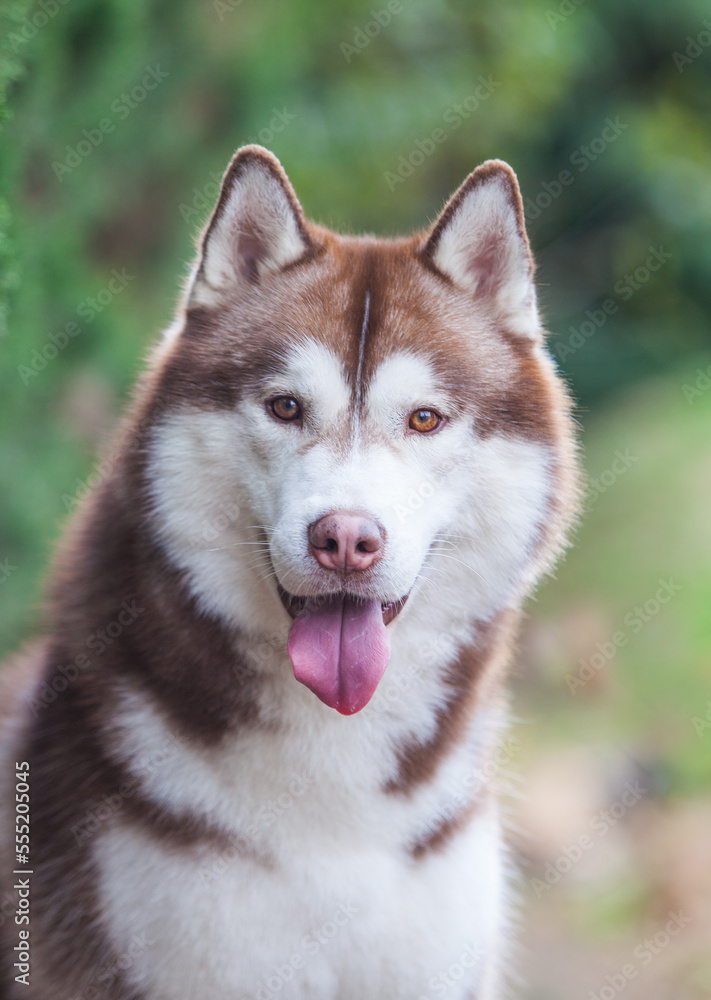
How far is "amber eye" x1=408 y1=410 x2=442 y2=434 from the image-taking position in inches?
Result: 89.5

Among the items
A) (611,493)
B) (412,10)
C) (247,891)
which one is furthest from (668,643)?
(247,891)

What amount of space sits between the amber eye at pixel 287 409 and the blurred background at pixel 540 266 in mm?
730

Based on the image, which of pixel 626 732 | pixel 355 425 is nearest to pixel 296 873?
pixel 355 425

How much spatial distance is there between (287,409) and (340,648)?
565mm

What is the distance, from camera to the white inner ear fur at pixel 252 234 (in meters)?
2.34

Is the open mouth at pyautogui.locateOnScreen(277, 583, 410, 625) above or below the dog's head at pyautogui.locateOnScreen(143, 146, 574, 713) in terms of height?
below

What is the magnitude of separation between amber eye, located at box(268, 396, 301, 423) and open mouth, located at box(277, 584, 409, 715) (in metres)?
0.42

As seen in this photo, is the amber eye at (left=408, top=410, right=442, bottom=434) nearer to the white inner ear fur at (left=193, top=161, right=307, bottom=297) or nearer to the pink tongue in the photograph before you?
the pink tongue

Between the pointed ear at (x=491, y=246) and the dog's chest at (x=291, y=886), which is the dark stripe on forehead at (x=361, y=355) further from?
the dog's chest at (x=291, y=886)

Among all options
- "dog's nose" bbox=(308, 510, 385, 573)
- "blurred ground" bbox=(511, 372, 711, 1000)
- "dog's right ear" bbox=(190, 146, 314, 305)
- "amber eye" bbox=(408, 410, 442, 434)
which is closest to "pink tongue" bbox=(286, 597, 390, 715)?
"dog's nose" bbox=(308, 510, 385, 573)

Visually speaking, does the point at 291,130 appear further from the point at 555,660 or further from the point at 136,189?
the point at 555,660

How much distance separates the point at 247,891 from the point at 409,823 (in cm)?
42

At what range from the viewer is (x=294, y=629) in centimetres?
217

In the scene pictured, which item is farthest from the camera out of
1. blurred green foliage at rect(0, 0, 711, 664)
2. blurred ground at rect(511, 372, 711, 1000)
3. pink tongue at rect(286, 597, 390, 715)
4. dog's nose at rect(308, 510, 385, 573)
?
blurred ground at rect(511, 372, 711, 1000)
